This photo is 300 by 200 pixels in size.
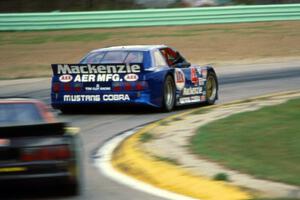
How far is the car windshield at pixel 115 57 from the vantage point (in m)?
16.6

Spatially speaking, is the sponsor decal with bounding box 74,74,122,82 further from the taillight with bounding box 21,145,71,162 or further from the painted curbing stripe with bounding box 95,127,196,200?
the taillight with bounding box 21,145,71,162


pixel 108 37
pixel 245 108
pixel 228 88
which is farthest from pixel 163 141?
pixel 108 37

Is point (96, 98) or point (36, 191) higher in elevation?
point (96, 98)

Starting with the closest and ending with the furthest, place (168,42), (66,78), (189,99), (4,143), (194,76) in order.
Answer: (4,143) → (66,78) → (189,99) → (194,76) → (168,42)

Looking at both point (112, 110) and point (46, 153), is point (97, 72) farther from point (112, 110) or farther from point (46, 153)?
point (46, 153)

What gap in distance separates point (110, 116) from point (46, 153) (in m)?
8.19

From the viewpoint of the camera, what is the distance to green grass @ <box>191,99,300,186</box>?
9.14 meters

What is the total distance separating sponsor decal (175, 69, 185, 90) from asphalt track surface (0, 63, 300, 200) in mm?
511

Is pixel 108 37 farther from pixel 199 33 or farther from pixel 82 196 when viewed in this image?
pixel 82 196

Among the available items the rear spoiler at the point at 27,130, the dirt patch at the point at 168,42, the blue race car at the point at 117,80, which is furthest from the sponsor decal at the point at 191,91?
the dirt patch at the point at 168,42

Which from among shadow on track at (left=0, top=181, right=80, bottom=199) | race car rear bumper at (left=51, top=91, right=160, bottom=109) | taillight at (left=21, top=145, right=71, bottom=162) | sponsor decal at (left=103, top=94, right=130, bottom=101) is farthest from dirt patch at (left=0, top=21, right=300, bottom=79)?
taillight at (left=21, top=145, right=71, bottom=162)

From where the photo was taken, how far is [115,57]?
55.0 feet

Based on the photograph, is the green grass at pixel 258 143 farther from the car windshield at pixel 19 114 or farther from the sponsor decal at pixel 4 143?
the sponsor decal at pixel 4 143

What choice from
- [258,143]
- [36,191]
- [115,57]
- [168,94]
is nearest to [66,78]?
[115,57]
